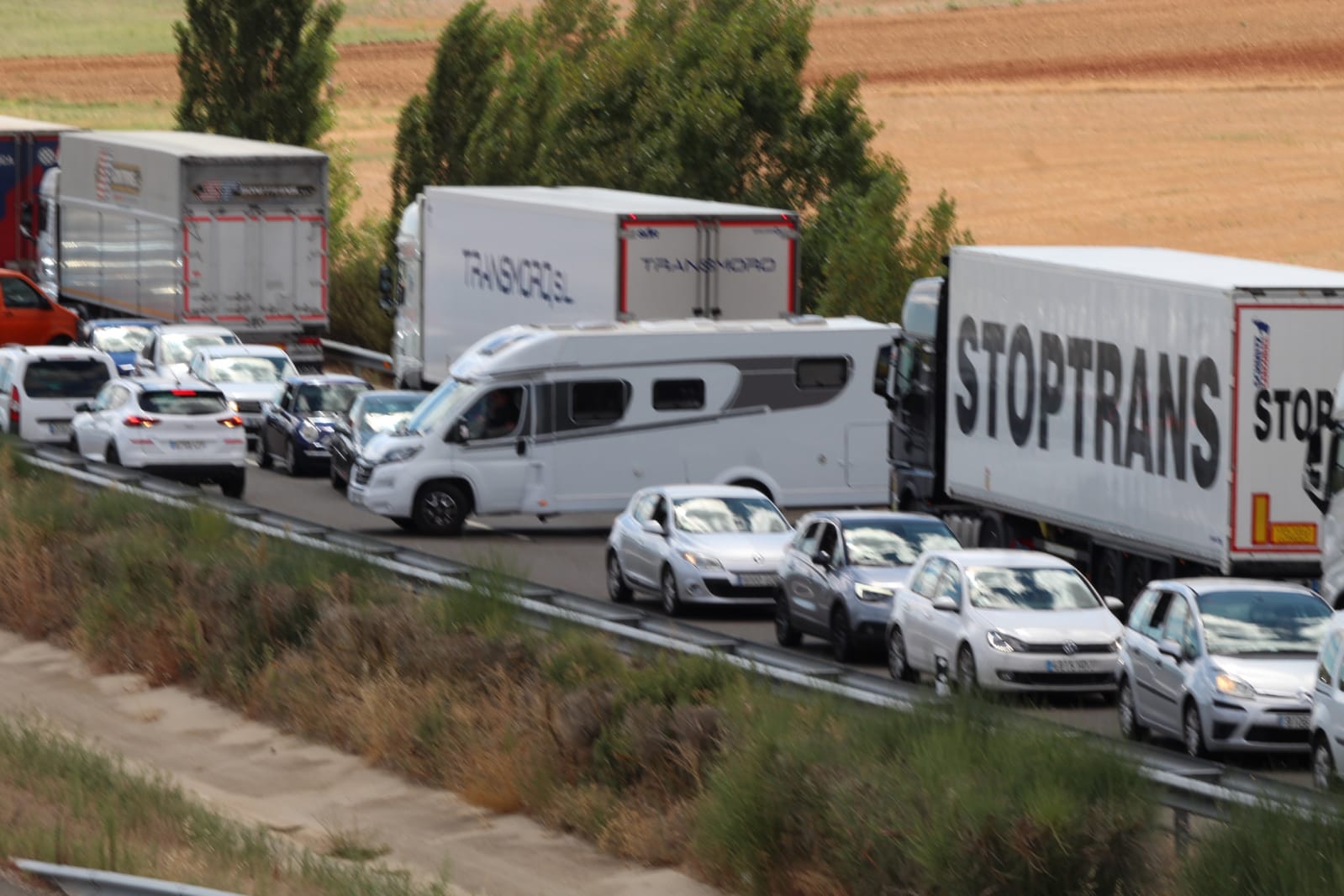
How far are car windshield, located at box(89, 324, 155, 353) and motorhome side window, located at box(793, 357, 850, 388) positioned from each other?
47.6 ft

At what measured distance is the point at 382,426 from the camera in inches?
1364

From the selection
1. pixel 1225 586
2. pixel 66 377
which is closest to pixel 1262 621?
Result: pixel 1225 586

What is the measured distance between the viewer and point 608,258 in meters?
34.3

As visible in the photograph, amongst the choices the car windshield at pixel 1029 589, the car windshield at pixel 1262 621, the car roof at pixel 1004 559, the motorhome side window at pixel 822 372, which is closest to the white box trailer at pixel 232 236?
the motorhome side window at pixel 822 372

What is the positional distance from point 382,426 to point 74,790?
1923 centimetres

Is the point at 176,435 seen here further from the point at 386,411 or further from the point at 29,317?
the point at 29,317

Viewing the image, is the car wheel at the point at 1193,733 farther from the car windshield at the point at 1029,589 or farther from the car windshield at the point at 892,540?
the car windshield at the point at 892,540

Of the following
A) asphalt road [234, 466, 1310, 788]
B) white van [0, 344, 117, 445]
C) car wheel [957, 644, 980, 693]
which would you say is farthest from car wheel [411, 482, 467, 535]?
car wheel [957, 644, 980, 693]

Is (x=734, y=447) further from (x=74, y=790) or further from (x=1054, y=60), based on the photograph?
(x=1054, y=60)

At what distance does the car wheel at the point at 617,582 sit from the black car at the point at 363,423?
785 centimetres

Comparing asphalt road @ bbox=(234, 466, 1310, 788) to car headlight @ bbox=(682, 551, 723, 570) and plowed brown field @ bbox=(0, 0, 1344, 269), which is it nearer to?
car headlight @ bbox=(682, 551, 723, 570)

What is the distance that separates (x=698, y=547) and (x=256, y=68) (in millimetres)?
35220

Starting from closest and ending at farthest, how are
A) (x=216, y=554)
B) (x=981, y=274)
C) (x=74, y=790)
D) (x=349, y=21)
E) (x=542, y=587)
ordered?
(x=74, y=790)
(x=542, y=587)
(x=216, y=554)
(x=981, y=274)
(x=349, y=21)

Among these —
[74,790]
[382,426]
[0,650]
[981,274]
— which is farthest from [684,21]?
[74,790]
